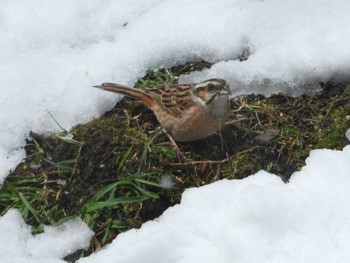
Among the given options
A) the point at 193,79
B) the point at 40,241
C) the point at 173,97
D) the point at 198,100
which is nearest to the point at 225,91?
the point at 198,100

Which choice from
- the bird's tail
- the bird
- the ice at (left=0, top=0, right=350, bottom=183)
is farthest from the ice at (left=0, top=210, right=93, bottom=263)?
the bird's tail

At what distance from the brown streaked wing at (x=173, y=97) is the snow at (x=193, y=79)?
397 millimetres

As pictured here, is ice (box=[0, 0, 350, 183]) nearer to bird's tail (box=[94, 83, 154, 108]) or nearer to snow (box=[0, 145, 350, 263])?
bird's tail (box=[94, 83, 154, 108])

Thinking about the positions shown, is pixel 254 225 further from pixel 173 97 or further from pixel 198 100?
pixel 173 97

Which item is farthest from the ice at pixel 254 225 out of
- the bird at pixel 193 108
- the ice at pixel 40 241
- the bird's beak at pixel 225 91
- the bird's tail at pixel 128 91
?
the bird's tail at pixel 128 91

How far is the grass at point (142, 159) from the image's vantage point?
5.50 meters

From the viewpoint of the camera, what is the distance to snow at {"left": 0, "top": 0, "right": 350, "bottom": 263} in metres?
4.94

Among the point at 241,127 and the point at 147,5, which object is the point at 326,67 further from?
the point at 147,5

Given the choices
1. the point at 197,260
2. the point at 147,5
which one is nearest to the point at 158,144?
the point at 197,260

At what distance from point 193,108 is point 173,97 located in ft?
0.85

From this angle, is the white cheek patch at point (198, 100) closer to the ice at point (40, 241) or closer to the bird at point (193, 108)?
the bird at point (193, 108)

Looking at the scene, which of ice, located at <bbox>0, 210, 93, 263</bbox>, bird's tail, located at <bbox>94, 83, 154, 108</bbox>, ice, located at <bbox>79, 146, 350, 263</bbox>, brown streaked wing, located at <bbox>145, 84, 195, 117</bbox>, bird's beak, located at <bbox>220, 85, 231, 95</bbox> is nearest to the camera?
ice, located at <bbox>79, 146, 350, 263</bbox>

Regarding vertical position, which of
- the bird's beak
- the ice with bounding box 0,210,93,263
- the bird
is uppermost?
the bird's beak

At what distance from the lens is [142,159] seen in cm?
573
